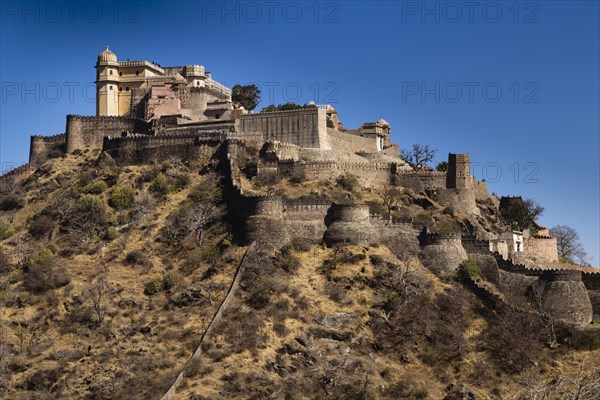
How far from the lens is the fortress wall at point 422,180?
70688mm

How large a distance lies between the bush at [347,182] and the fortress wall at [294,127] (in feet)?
17.9

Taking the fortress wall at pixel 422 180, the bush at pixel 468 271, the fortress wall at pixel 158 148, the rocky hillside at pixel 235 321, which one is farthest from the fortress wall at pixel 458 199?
the fortress wall at pixel 158 148

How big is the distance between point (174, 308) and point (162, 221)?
9.76 m

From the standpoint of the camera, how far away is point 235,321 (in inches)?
2071

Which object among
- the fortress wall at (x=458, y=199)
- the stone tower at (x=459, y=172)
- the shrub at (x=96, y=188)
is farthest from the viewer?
the stone tower at (x=459, y=172)

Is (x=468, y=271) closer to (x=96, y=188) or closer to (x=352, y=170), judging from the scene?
(x=352, y=170)

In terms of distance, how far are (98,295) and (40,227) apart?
405 inches

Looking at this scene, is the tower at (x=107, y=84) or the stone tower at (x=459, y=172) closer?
the stone tower at (x=459, y=172)

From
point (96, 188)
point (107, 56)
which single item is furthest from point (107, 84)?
point (96, 188)

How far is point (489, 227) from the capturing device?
7031 centimetres

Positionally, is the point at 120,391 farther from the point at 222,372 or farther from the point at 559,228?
the point at 559,228

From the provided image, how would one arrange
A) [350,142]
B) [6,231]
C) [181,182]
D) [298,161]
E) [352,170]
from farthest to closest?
[350,142] < [352,170] < [298,161] < [181,182] < [6,231]

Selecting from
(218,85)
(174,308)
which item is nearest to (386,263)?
(174,308)

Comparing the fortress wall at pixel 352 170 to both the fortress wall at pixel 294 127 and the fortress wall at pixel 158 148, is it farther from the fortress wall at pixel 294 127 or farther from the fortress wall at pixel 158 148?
the fortress wall at pixel 158 148
